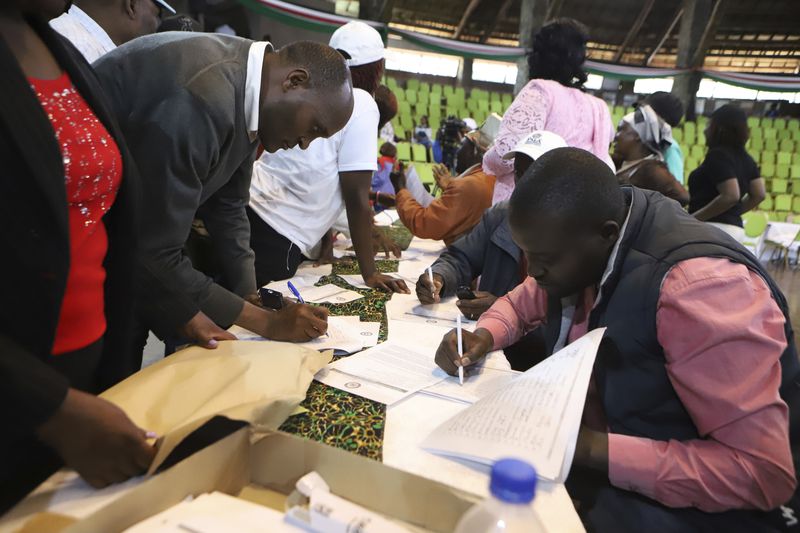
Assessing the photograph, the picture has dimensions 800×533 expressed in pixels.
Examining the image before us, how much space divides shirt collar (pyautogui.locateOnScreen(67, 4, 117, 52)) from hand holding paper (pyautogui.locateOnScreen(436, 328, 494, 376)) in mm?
1496

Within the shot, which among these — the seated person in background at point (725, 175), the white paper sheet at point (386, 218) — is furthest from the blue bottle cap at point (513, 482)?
the seated person in background at point (725, 175)

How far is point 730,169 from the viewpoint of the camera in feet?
9.95

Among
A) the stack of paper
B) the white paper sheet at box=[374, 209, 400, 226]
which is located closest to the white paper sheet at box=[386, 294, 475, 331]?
the stack of paper

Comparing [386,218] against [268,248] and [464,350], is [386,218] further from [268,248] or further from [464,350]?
[464,350]

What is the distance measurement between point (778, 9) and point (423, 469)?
53.1 ft

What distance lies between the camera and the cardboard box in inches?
22.0

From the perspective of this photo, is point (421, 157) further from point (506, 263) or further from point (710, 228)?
point (710, 228)

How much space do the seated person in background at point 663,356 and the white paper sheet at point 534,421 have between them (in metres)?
0.11

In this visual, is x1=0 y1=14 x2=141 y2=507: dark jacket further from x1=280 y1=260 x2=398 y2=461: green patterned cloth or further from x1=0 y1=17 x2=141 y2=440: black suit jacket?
x1=280 y1=260 x2=398 y2=461: green patterned cloth

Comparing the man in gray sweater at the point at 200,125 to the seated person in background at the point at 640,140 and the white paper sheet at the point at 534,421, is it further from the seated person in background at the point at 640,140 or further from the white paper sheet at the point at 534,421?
the seated person in background at the point at 640,140

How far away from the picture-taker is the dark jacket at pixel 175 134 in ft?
3.27

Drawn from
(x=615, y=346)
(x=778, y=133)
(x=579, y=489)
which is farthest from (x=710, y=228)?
(x=778, y=133)

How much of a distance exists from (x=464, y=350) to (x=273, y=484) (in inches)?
22.8

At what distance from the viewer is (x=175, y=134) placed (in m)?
1.01
